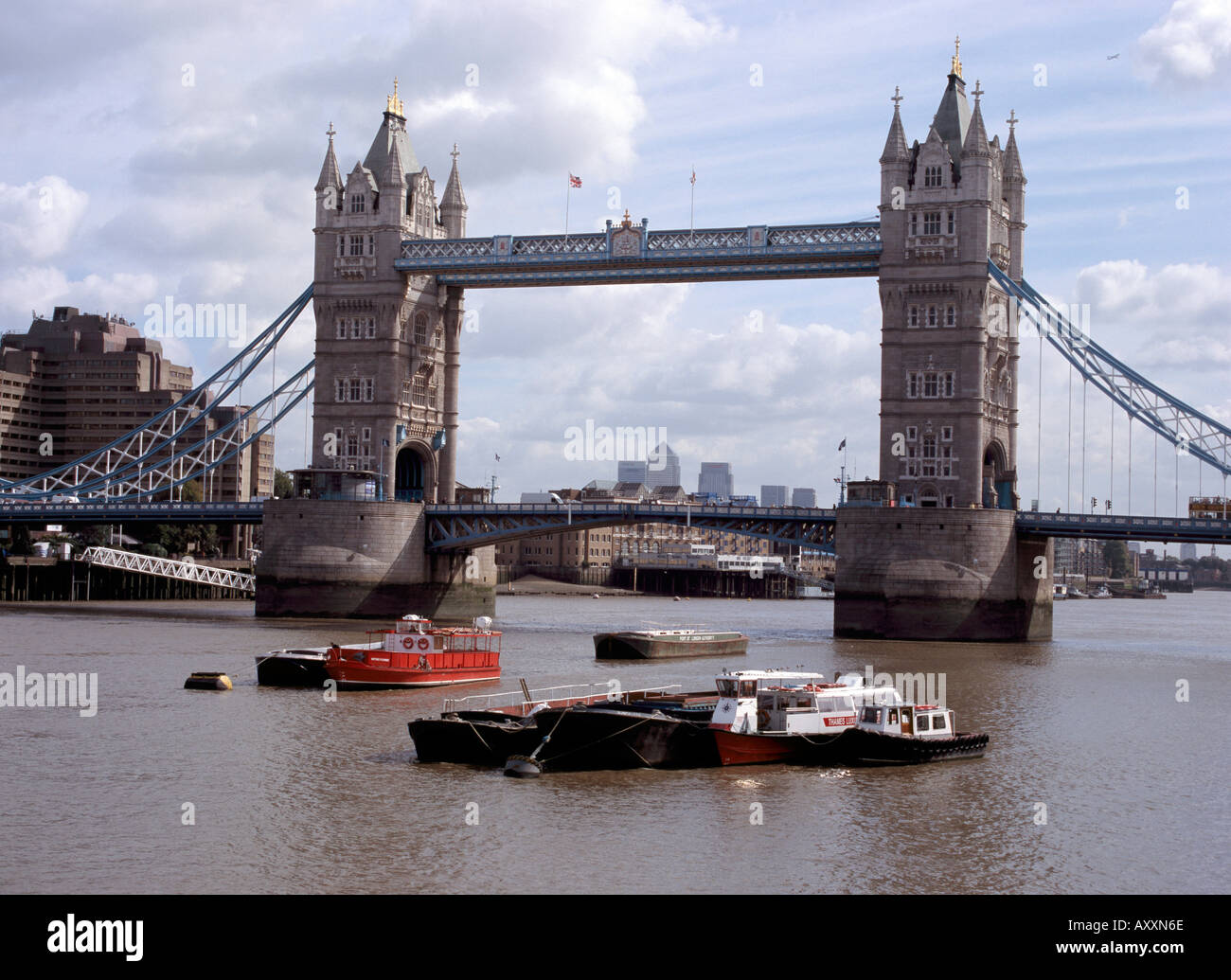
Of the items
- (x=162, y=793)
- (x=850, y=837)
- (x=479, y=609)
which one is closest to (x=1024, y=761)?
(x=850, y=837)

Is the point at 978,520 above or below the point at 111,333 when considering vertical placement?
below

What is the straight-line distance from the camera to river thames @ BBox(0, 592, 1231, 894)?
24.0 metres

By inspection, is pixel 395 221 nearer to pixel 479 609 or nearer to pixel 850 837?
pixel 479 609

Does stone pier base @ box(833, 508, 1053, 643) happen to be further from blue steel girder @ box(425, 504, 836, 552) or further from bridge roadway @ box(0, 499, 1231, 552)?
blue steel girder @ box(425, 504, 836, 552)

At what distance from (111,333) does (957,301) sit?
145913 millimetres

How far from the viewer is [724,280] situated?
8344cm

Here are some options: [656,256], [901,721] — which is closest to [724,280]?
[656,256]

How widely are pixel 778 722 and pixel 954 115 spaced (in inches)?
2118

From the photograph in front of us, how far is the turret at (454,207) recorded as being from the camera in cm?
9600

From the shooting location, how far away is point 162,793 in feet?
97.1

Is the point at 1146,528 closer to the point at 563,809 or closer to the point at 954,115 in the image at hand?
the point at 954,115

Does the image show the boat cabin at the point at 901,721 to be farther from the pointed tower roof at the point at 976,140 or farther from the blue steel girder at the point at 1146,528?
the pointed tower roof at the point at 976,140

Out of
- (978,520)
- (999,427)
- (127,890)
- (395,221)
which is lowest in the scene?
(127,890)

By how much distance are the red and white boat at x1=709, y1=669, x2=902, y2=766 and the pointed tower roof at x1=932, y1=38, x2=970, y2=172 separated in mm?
50049
